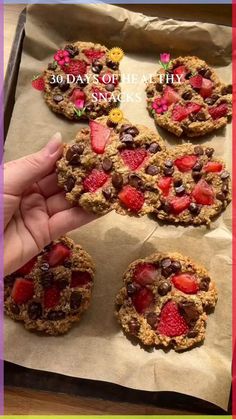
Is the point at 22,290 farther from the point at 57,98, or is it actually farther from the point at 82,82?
the point at 82,82

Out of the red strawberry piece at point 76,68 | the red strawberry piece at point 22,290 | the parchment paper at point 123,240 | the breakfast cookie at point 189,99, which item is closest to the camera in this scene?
the parchment paper at point 123,240

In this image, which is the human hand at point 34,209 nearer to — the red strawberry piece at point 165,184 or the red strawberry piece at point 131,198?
the red strawberry piece at point 131,198

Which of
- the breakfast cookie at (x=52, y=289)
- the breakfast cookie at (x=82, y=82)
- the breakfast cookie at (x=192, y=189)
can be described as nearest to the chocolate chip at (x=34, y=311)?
the breakfast cookie at (x=52, y=289)

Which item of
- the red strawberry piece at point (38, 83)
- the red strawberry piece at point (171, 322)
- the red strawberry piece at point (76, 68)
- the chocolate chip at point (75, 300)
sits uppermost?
the red strawberry piece at point (76, 68)

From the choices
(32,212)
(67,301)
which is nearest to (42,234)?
(32,212)

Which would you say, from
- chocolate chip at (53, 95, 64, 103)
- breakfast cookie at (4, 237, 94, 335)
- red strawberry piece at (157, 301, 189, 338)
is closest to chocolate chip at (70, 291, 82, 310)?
breakfast cookie at (4, 237, 94, 335)

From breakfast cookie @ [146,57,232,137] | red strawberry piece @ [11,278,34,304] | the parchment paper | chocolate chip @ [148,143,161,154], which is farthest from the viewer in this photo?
breakfast cookie @ [146,57,232,137]

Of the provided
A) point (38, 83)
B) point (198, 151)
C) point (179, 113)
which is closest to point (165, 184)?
point (198, 151)

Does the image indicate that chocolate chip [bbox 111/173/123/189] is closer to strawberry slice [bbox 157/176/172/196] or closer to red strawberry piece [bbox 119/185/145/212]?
red strawberry piece [bbox 119/185/145/212]
